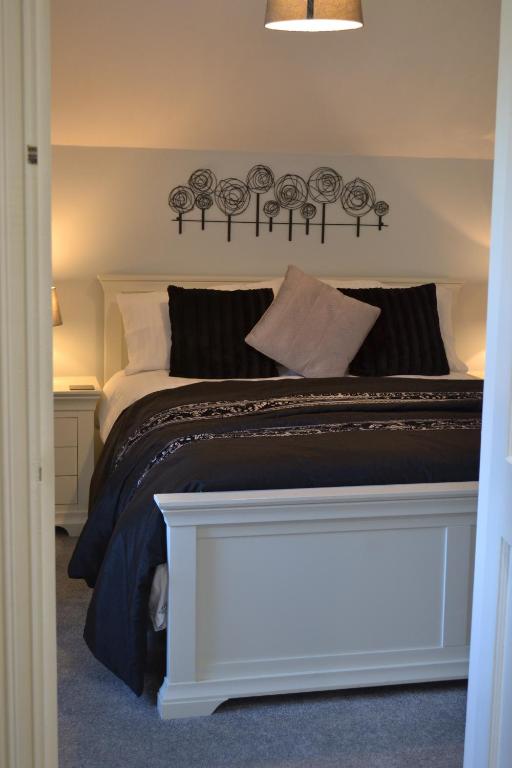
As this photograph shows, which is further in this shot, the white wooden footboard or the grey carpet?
the white wooden footboard

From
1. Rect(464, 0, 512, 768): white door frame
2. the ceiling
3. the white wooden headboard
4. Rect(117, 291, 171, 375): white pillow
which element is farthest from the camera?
the white wooden headboard

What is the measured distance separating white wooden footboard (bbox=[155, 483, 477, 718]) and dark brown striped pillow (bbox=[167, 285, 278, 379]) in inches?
65.2

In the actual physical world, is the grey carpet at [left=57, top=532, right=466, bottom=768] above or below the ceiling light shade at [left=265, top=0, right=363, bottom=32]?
below

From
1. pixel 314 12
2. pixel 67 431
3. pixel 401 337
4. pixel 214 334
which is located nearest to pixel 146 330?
pixel 214 334

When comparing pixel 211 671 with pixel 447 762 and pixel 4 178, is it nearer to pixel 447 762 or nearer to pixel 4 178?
pixel 447 762

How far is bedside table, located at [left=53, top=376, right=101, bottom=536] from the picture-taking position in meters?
4.42

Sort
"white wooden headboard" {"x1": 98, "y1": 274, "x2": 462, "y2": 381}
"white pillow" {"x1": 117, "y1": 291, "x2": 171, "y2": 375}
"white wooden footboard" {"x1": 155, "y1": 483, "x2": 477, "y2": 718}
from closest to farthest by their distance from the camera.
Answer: "white wooden footboard" {"x1": 155, "y1": 483, "x2": 477, "y2": 718}, "white pillow" {"x1": 117, "y1": 291, "x2": 171, "y2": 375}, "white wooden headboard" {"x1": 98, "y1": 274, "x2": 462, "y2": 381}

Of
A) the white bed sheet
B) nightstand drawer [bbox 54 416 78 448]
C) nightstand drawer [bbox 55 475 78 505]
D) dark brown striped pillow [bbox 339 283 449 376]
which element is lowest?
nightstand drawer [bbox 55 475 78 505]

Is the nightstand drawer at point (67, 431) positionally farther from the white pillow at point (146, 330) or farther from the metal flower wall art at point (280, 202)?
the metal flower wall art at point (280, 202)

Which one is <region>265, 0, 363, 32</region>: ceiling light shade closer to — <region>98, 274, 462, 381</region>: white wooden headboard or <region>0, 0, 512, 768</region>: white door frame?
<region>0, 0, 512, 768</region>: white door frame

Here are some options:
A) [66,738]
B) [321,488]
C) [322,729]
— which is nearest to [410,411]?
[321,488]

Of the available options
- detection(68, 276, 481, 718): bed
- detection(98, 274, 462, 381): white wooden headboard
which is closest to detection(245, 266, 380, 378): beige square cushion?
detection(98, 274, 462, 381): white wooden headboard

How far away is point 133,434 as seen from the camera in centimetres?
359

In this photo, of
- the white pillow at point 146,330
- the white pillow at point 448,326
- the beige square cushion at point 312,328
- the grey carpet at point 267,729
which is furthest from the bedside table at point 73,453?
the white pillow at point 448,326
